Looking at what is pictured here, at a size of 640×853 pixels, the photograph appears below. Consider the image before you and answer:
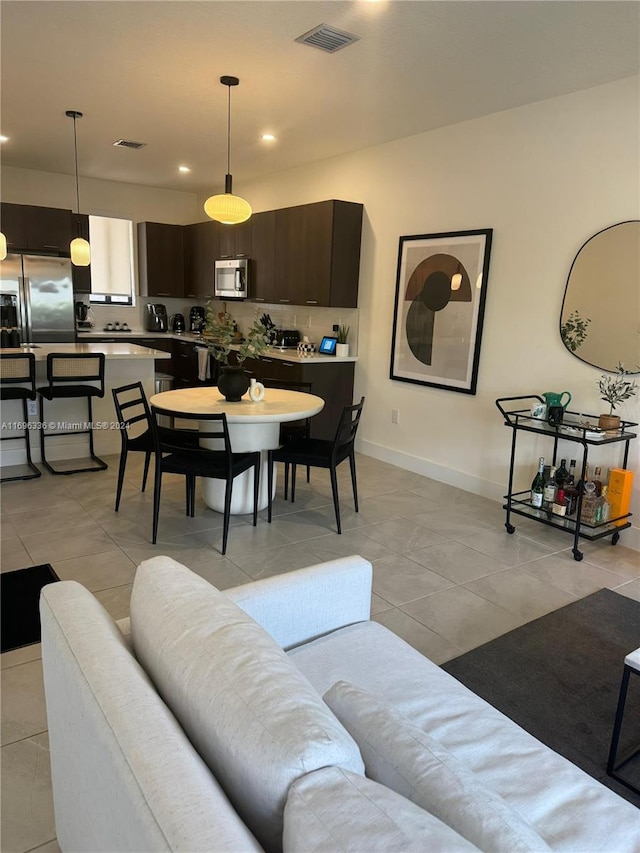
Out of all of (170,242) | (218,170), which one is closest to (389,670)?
(218,170)

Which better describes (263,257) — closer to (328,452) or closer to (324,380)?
(324,380)

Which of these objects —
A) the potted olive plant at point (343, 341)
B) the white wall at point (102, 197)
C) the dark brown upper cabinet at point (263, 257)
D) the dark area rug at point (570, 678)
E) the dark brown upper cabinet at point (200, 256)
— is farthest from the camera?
the dark brown upper cabinet at point (200, 256)

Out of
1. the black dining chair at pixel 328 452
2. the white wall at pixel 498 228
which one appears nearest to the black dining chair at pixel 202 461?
the black dining chair at pixel 328 452

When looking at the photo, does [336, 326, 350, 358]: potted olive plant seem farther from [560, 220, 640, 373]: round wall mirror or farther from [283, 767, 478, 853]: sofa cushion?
[283, 767, 478, 853]: sofa cushion

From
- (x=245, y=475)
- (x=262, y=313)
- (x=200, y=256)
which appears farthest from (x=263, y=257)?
(x=245, y=475)

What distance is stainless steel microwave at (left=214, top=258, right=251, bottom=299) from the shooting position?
6.73 metres

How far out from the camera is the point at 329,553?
3498 mm

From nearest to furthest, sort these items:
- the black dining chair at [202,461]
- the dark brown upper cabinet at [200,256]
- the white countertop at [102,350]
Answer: the black dining chair at [202,461] < the white countertop at [102,350] < the dark brown upper cabinet at [200,256]

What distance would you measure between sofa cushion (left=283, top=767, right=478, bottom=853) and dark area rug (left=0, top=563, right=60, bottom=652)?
82.2 inches

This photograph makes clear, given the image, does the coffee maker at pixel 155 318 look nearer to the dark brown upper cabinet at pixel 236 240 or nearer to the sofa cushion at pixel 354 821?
the dark brown upper cabinet at pixel 236 240

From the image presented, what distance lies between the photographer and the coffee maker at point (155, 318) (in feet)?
27.0

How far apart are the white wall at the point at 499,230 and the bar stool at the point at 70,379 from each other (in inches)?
97.1

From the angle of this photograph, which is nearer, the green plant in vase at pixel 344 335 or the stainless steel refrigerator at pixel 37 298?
the green plant in vase at pixel 344 335

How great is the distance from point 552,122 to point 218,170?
4029mm
